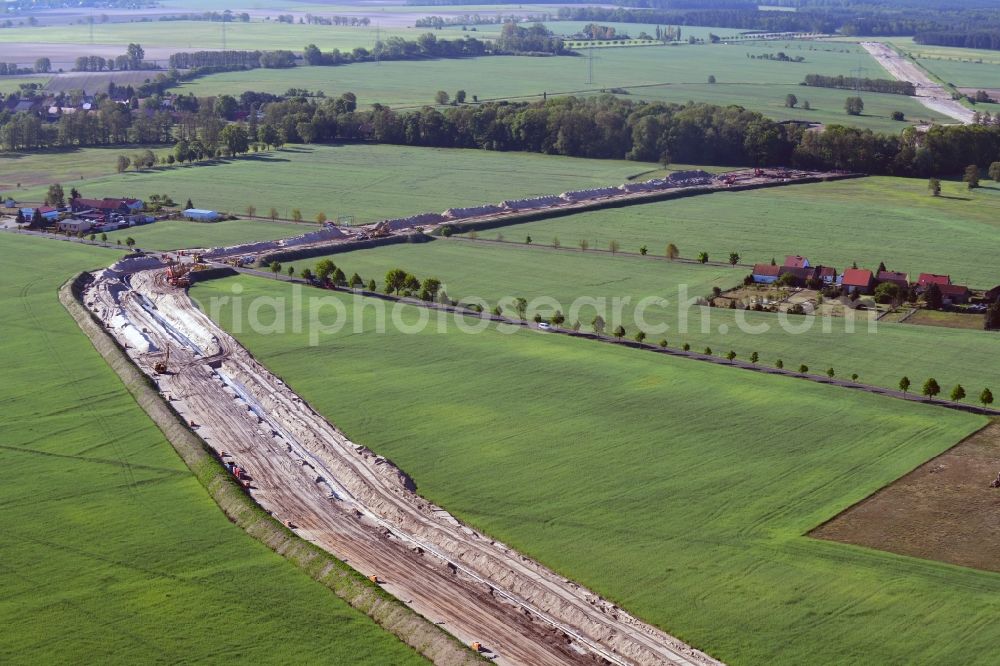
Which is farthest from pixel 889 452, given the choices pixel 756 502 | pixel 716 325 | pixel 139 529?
pixel 139 529

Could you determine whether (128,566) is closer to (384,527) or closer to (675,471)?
(384,527)

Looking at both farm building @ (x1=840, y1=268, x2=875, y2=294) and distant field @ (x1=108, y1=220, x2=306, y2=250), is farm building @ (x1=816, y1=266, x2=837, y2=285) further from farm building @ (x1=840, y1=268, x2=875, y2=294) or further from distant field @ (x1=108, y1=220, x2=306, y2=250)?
distant field @ (x1=108, y1=220, x2=306, y2=250)

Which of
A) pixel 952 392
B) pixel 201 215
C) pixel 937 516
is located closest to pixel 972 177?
pixel 952 392

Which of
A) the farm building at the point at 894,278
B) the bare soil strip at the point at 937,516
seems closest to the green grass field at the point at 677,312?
the farm building at the point at 894,278

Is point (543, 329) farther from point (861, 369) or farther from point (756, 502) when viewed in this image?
point (756, 502)

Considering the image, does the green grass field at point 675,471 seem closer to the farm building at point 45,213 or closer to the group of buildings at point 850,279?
the group of buildings at point 850,279

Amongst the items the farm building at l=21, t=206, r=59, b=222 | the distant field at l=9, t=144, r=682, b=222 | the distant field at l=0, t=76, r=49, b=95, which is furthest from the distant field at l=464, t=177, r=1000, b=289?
the distant field at l=0, t=76, r=49, b=95
